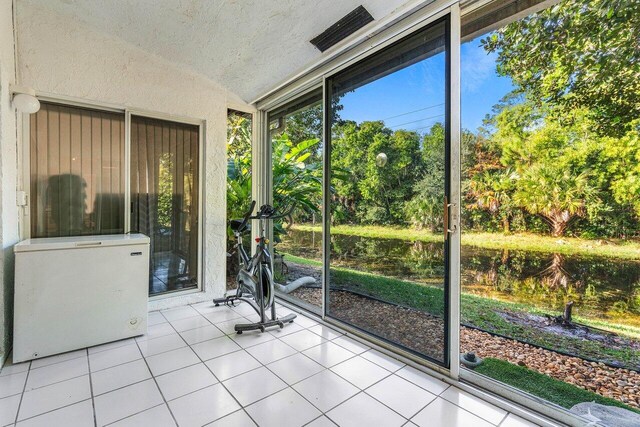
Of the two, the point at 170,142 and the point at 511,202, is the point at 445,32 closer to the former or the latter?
the point at 511,202

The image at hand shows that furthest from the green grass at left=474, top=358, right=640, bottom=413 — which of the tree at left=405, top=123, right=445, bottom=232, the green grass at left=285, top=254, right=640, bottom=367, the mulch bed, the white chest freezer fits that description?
the white chest freezer

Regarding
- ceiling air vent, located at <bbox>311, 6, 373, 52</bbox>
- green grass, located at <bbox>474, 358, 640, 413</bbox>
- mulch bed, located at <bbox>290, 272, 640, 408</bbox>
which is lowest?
green grass, located at <bbox>474, 358, 640, 413</bbox>

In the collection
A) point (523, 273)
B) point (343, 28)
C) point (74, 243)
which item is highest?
point (343, 28)

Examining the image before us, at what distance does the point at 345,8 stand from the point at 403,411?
2.87 meters

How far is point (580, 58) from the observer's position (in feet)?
5.78

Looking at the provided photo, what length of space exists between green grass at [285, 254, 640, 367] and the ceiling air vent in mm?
2137

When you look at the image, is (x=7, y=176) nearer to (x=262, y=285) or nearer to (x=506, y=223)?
(x=262, y=285)

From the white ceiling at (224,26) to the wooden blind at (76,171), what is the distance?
87 cm

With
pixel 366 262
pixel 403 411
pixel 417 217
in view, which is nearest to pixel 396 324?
pixel 366 262

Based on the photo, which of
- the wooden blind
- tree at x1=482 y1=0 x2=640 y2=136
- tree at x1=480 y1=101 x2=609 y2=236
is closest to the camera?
tree at x1=482 y1=0 x2=640 y2=136

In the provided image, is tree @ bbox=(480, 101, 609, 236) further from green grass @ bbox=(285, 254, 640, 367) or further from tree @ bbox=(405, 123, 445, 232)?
green grass @ bbox=(285, 254, 640, 367)

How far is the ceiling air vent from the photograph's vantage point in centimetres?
224

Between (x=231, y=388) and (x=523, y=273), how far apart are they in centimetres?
244

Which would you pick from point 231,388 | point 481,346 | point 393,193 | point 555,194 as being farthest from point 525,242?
point 231,388
